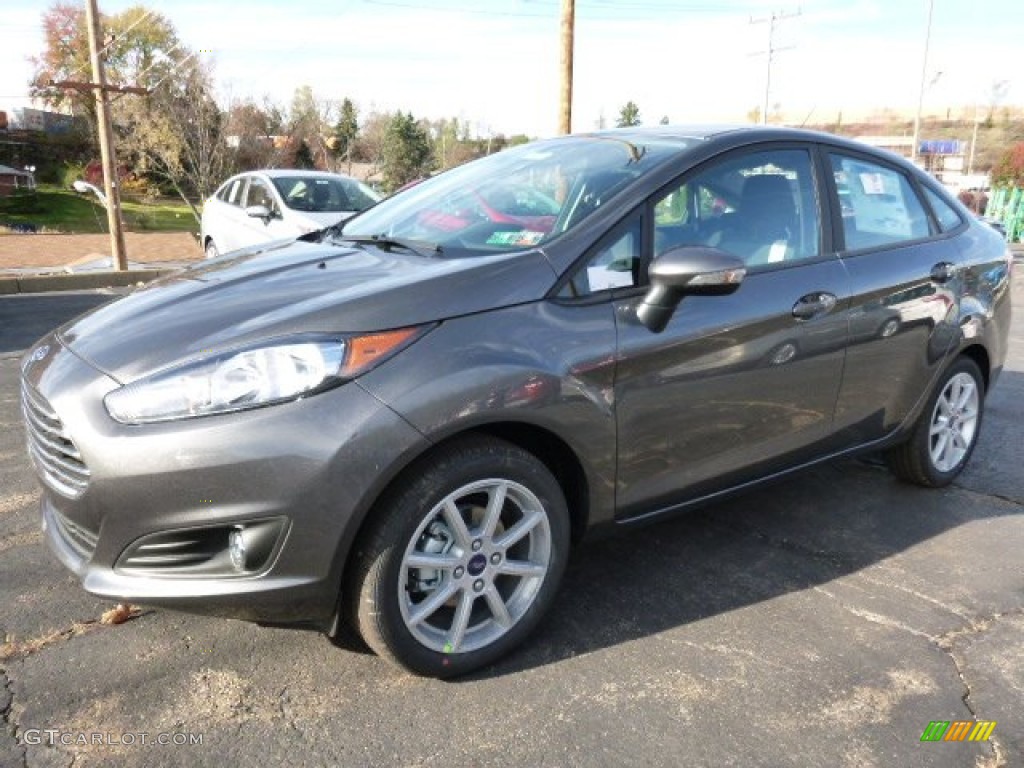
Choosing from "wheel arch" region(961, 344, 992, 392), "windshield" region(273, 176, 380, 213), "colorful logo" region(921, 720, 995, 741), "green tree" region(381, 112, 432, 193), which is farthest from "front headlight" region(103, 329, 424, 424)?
"green tree" region(381, 112, 432, 193)

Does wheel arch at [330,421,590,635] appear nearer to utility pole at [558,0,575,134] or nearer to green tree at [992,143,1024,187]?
utility pole at [558,0,575,134]

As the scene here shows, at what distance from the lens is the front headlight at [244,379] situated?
2.16 meters

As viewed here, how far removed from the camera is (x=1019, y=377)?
690 cm

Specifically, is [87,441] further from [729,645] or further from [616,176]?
[729,645]

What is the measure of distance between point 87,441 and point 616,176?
187cm

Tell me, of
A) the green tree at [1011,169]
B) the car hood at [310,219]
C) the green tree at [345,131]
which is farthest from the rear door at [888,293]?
the green tree at [345,131]

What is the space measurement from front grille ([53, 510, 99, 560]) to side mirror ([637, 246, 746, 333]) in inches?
68.2

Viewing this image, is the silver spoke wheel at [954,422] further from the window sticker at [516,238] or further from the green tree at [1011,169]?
the green tree at [1011,169]

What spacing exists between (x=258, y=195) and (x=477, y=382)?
9.36 m

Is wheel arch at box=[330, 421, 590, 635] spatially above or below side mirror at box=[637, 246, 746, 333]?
below

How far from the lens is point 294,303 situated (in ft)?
8.04

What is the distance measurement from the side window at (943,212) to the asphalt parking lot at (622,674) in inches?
58.7

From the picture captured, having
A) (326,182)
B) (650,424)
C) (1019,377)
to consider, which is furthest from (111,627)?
(326,182)

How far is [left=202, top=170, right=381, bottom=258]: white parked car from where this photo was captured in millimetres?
10039
